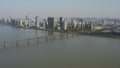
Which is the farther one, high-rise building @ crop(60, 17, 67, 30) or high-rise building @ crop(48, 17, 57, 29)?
high-rise building @ crop(48, 17, 57, 29)

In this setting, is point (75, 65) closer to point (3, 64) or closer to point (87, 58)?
point (87, 58)

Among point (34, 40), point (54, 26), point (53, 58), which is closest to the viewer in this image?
point (53, 58)

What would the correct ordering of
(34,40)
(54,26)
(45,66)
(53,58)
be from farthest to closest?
(54,26)
(34,40)
(53,58)
(45,66)

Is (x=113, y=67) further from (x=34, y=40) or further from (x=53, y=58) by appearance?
(x=34, y=40)

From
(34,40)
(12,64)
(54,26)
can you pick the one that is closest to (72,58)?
(12,64)

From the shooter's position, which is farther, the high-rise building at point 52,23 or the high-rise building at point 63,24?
the high-rise building at point 52,23

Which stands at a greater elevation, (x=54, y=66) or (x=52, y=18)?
(x=52, y=18)

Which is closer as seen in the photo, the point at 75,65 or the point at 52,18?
the point at 75,65

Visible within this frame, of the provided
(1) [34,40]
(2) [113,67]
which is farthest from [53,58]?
(1) [34,40]

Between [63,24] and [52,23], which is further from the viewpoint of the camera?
[52,23]
